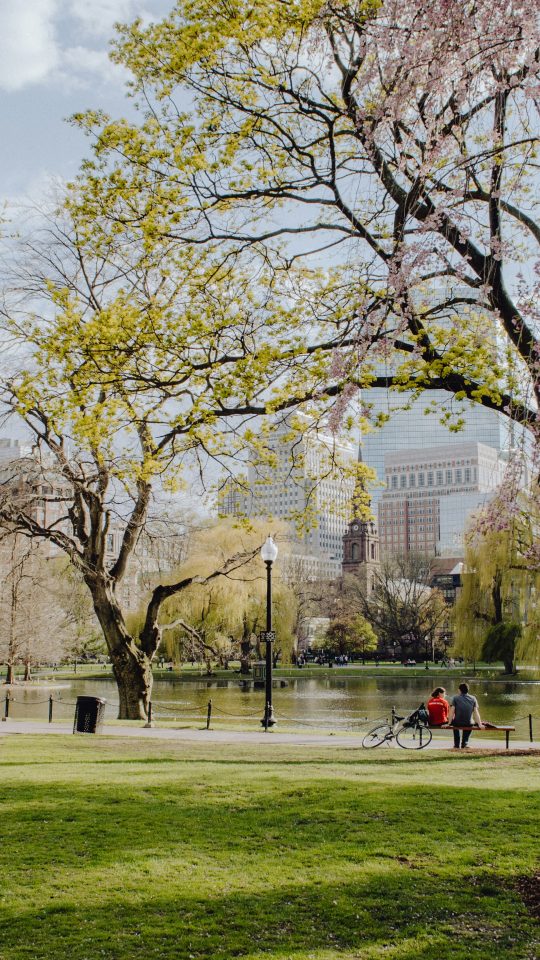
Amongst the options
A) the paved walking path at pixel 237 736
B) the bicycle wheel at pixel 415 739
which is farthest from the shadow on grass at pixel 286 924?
the paved walking path at pixel 237 736

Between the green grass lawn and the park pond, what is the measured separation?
12.2 meters

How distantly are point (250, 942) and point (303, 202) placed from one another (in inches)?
360

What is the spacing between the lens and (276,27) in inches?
401

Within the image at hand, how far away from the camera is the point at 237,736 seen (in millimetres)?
18062

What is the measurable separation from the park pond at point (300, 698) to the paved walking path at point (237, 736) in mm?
2158

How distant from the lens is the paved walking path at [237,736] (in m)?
16.8

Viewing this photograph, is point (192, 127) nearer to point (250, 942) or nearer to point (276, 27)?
point (276, 27)

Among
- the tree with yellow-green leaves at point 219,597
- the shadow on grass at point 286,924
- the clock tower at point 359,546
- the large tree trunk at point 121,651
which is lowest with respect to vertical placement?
the shadow on grass at point 286,924

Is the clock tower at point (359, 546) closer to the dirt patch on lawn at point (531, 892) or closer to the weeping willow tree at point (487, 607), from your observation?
the weeping willow tree at point (487, 607)

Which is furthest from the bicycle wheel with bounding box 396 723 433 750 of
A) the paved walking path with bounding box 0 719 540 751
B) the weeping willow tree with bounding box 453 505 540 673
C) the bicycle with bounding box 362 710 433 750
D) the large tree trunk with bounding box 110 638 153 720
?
the weeping willow tree with bounding box 453 505 540 673

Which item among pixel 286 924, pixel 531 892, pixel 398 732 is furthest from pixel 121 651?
pixel 286 924

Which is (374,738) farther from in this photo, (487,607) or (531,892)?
(487,607)

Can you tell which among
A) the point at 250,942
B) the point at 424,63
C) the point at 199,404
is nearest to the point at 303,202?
the point at 199,404

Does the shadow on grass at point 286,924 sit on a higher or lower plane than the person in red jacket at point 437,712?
lower
